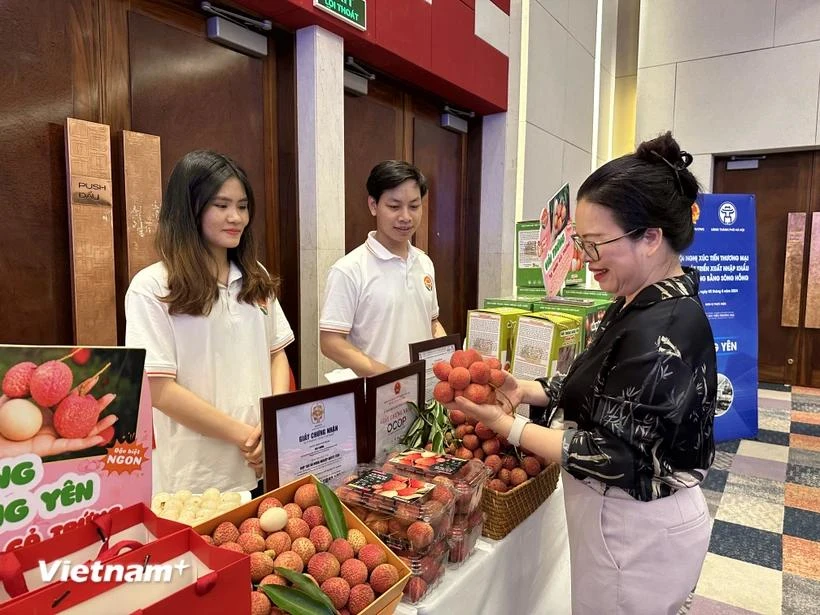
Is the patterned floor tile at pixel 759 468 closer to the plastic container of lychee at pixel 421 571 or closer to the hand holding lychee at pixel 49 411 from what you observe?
the plastic container of lychee at pixel 421 571

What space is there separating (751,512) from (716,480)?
42 cm

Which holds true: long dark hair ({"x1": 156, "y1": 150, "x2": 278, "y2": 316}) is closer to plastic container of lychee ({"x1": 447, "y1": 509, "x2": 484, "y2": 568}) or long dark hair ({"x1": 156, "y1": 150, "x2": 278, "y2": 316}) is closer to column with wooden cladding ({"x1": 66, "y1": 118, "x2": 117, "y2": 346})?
column with wooden cladding ({"x1": 66, "y1": 118, "x2": 117, "y2": 346})

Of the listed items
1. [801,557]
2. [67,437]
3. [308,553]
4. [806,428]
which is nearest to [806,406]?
[806,428]

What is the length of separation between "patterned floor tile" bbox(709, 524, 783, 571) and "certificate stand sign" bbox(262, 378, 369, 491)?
2.22 m

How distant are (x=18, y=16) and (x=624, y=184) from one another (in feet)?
6.32

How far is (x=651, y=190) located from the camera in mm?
1090

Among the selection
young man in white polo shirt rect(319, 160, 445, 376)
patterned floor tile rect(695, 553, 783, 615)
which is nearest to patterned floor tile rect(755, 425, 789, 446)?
patterned floor tile rect(695, 553, 783, 615)

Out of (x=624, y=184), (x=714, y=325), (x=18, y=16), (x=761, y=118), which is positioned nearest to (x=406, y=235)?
(x=624, y=184)

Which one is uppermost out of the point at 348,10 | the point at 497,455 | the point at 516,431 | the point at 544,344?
the point at 348,10

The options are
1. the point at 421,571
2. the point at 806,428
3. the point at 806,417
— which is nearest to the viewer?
the point at 421,571

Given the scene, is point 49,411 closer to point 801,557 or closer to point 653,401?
point 653,401

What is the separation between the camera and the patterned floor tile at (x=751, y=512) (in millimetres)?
2799

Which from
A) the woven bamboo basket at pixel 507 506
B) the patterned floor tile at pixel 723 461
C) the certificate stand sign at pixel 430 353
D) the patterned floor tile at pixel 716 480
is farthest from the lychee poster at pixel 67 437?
the patterned floor tile at pixel 723 461

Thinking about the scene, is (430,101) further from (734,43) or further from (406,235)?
(734,43)
